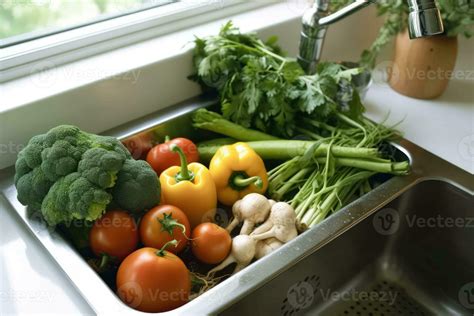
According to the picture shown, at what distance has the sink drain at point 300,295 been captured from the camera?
83 centimetres

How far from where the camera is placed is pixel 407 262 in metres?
1.03

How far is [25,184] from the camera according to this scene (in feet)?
2.57

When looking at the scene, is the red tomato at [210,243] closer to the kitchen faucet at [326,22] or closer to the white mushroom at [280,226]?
the white mushroom at [280,226]

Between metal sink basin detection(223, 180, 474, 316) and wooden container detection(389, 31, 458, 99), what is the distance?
15.2 inches

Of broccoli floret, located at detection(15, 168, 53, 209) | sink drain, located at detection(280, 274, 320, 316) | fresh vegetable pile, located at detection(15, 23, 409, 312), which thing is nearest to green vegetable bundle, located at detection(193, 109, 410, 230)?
fresh vegetable pile, located at detection(15, 23, 409, 312)

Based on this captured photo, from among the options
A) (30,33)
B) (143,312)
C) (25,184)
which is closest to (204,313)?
(143,312)

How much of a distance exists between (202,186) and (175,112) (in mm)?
261

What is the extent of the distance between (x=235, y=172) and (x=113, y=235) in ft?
0.89

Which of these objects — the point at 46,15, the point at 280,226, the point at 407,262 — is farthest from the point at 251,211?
the point at 46,15

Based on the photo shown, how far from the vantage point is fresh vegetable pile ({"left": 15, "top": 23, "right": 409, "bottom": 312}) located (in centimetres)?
75

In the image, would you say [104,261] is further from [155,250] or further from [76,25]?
[76,25]

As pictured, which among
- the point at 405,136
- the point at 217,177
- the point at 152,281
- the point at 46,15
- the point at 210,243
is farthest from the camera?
the point at 405,136

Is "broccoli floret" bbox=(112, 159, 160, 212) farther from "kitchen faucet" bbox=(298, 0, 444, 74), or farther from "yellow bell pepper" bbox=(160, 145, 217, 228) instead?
"kitchen faucet" bbox=(298, 0, 444, 74)

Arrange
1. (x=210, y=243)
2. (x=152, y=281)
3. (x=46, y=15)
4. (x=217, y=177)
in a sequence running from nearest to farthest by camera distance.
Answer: (x=152, y=281)
(x=210, y=243)
(x=217, y=177)
(x=46, y=15)
